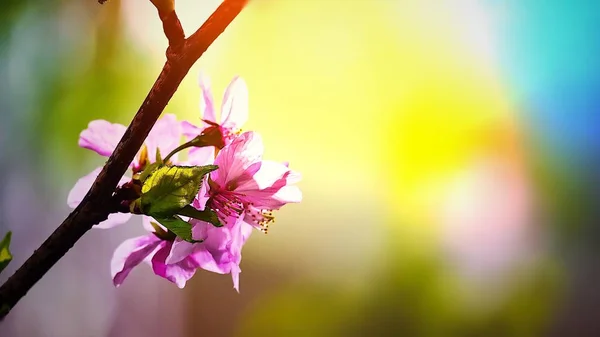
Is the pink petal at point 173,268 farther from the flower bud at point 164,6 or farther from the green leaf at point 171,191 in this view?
the flower bud at point 164,6

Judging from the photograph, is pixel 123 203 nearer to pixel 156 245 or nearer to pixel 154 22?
pixel 156 245

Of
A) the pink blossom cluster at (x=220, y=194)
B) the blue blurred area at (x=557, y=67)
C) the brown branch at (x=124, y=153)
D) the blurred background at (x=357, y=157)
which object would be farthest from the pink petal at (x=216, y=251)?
the blue blurred area at (x=557, y=67)

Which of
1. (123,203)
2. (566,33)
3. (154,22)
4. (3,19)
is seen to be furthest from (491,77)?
(3,19)

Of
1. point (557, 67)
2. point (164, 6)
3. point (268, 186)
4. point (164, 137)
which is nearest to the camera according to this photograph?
point (164, 6)

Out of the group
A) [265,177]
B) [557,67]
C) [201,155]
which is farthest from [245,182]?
[557,67]

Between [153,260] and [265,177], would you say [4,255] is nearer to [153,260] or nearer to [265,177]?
[153,260]

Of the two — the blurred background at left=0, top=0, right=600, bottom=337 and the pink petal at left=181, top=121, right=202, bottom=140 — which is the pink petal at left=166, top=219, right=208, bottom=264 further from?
the blurred background at left=0, top=0, right=600, bottom=337

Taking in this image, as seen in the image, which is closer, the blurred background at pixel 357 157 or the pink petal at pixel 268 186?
the pink petal at pixel 268 186
